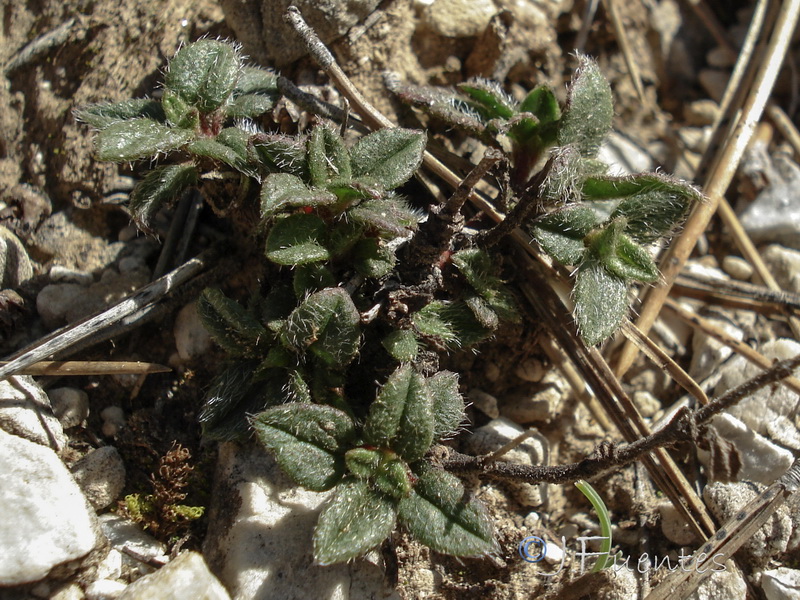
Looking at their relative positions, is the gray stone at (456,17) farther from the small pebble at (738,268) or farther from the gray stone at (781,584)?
the gray stone at (781,584)

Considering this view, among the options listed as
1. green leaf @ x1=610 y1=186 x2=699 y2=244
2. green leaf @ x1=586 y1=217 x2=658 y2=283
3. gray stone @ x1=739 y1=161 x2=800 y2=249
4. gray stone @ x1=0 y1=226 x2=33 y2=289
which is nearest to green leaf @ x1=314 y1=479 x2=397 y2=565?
green leaf @ x1=586 y1=217 x2=658 y2=283

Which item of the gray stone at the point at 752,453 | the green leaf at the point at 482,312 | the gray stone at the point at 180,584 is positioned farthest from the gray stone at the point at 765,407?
the gray stone at the point at 180,584

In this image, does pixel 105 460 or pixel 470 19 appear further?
pixel 470 19

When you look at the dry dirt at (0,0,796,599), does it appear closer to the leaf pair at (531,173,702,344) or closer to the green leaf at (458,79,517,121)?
the green leaf at (458,79,517,121)

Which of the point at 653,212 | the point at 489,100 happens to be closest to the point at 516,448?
the point at 653,212

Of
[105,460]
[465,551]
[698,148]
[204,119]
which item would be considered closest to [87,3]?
[204,119]

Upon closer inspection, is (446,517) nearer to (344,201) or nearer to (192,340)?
(344,201)

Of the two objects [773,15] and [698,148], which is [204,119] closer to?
[698,148]
